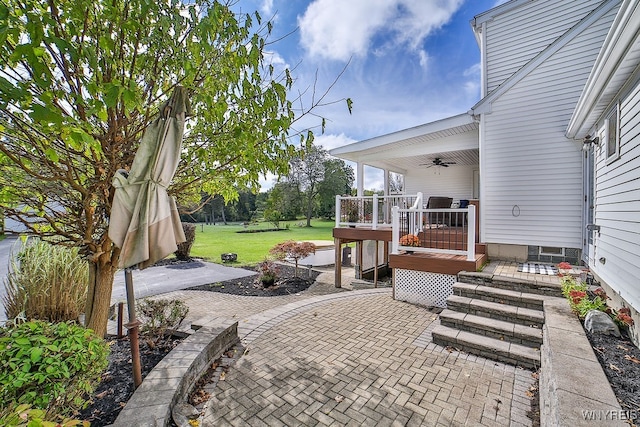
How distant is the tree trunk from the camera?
3.28 meters

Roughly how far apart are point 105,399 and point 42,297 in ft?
7.21

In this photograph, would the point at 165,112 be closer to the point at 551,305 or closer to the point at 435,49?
the point at 551,305

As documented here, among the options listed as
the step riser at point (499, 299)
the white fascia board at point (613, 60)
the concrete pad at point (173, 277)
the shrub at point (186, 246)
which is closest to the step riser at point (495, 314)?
the step riser at point (499, 299)

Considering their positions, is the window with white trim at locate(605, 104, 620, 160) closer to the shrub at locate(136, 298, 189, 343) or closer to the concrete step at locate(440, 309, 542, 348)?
the concrete step at locate(440, 309, 542, 348)

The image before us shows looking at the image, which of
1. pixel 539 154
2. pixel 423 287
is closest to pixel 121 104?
pixel 423 287

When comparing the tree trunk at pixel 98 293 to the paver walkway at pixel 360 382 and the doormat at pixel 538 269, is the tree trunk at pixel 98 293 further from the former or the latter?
the doormat at pixel 538 269

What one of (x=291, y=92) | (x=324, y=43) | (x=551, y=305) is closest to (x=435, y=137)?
(x=324, y=43)

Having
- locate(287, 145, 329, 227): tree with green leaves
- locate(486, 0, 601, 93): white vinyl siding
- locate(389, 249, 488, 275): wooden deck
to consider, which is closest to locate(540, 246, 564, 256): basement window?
locate(389, 249, 488, 275): wooden deck

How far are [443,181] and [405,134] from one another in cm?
434

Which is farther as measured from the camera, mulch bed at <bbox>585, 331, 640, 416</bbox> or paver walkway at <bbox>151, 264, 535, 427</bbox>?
paver walkway at <bbox>151, 264, 535, 427</bbox>

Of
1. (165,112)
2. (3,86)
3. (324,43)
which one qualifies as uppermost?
(324,43)

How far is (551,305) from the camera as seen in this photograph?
4270 millimetres

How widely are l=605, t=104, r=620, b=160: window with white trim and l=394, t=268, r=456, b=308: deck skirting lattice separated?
10.5ft

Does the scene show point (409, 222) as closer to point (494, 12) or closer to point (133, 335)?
point (133, 335)
